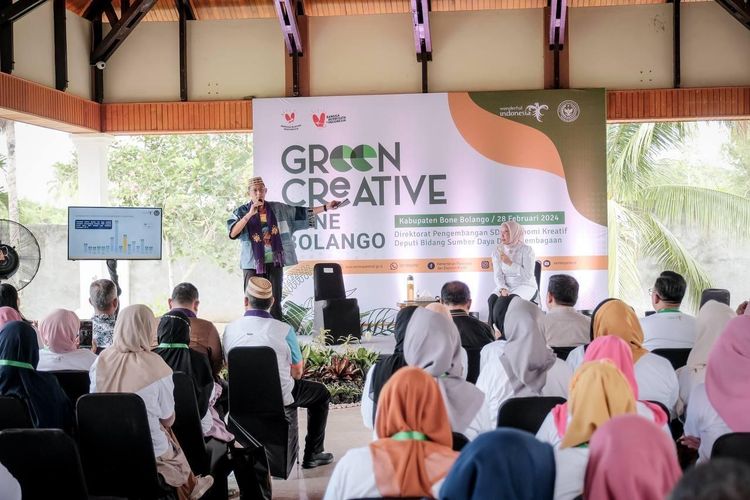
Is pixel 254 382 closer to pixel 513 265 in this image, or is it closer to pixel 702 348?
pixel 702 348

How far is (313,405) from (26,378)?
6.40 ft

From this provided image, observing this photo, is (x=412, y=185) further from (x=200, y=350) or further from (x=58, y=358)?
(x=58, y=358)

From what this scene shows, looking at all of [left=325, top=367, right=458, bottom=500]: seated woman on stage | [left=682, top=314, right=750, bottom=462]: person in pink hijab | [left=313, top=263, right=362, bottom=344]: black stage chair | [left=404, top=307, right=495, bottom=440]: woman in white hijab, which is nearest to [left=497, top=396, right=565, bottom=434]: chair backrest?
[left=404, top=307, right=495, bottom=440]: woman in white hijab

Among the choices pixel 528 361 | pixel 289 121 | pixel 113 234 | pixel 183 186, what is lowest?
pixel 528 361

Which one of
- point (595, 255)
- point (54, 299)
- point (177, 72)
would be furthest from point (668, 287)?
point (54, 299)

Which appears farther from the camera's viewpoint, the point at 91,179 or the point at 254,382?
the point at 91,179

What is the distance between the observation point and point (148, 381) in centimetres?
346

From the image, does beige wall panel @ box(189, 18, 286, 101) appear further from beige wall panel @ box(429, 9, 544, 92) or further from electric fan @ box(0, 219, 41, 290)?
electric fan @ box(0, 219, 41, 290)

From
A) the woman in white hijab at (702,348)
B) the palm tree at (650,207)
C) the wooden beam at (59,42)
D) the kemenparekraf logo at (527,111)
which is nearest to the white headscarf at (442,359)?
the woman in white hijab at (702,348)

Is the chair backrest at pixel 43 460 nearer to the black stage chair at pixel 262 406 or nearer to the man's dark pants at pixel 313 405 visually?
the black stage chair at pixel 262 406

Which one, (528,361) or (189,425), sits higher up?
(528,361)

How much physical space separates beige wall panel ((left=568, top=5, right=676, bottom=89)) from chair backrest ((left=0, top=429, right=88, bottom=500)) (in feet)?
26.2

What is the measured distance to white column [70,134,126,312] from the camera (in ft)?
33.0

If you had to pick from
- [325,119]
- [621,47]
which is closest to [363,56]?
[325,119]
